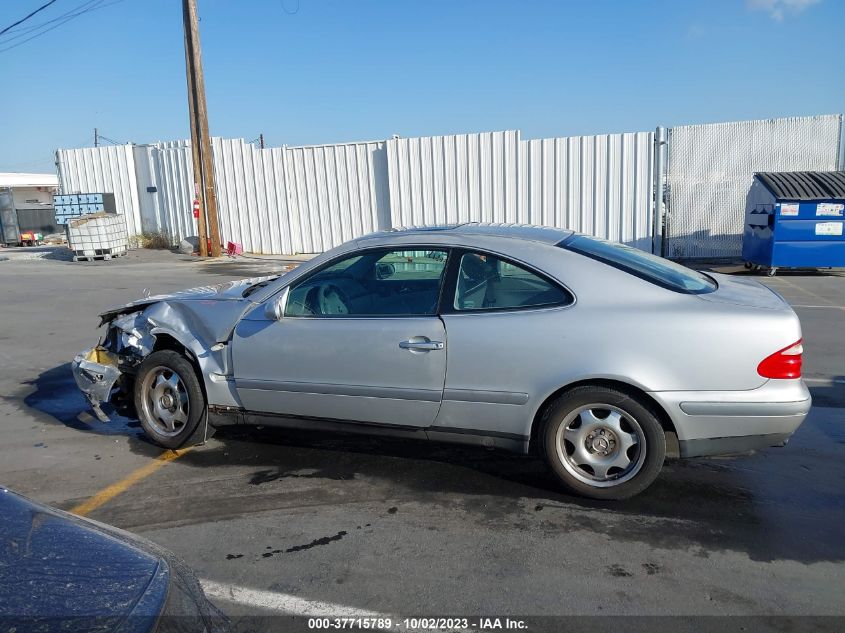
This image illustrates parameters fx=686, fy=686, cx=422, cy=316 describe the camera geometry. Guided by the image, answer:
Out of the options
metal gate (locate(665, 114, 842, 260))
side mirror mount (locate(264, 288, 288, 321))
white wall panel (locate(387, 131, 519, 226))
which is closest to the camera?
side mirror mount (locate(264, 288, 288, 321))

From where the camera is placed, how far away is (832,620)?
2.90 meters

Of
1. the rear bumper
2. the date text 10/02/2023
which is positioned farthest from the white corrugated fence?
the date text 10/02/2023

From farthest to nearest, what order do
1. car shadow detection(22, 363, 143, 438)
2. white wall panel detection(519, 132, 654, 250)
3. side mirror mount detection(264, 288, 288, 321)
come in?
white wall panel detection(519, 132, 654, 250), car shadow detection(22, 363, 143, 438), side mirror mount detection(264, 288, 288, 321)

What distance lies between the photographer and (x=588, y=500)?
13.4ft

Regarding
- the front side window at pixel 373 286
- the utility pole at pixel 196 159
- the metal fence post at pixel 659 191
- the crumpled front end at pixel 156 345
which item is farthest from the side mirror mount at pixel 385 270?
the utility pole at pixel 196 159

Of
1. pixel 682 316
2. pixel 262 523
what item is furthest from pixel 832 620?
pixel 262 523

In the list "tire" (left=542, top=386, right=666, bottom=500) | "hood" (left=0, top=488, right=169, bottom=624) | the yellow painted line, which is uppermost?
"hood" (left=0, top=488, right=169, bottom=624)

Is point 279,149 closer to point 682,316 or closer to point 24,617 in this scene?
point 682,316

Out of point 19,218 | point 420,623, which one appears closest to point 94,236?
point 19,218

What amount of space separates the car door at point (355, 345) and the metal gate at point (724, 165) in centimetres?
1320

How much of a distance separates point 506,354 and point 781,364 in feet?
4.84

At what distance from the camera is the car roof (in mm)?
4398

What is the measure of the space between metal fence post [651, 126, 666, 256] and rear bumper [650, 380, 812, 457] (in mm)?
12975

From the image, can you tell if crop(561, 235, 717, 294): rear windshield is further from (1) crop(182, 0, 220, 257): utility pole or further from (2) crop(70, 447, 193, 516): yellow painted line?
(1) crop(182, 0, 220, 257): utility pole
